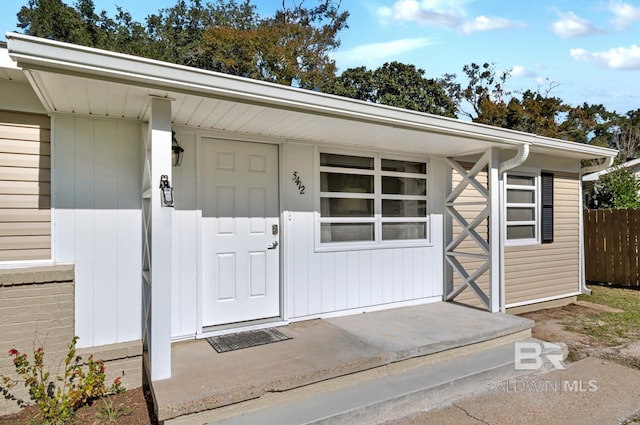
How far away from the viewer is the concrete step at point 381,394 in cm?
261

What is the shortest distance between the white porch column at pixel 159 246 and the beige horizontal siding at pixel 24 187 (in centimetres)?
103

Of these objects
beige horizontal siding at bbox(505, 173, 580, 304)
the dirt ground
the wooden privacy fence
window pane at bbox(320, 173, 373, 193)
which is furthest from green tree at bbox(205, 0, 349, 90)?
the dirt ground

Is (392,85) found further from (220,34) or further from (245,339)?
(245,339)

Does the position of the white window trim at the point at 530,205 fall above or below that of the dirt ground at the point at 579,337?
above

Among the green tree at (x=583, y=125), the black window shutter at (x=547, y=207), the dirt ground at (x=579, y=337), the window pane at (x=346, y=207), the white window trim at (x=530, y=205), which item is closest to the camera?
the dirt ground at (x=579, y=337)

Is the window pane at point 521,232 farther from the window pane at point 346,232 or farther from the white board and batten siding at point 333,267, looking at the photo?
the window pane at point 346,232

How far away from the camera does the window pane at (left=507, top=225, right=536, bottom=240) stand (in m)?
5.96

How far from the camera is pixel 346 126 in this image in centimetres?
360

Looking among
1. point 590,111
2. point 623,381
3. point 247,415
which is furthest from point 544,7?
point 590,111

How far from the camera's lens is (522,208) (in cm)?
606

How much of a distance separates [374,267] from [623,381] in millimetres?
2522

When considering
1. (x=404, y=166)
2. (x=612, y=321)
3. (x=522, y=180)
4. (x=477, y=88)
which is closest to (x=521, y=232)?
(x=522, y=180)

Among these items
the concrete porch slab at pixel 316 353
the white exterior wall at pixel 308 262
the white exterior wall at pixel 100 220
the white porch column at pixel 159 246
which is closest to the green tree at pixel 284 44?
the white exterior wall at pixel 308 262

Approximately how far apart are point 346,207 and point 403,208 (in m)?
0.88
